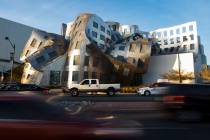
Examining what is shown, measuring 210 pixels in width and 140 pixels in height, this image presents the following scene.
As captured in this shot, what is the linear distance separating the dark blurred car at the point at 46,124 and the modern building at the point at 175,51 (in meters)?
75.3

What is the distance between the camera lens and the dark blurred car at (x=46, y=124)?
19.8 ft

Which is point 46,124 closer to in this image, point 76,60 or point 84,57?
point 84,57

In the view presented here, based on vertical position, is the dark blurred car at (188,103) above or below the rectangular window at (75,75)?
below

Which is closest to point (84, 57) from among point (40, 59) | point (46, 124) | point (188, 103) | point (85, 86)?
point (40, 59)

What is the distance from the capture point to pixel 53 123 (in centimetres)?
613

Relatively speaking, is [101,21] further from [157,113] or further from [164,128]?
[164,128]

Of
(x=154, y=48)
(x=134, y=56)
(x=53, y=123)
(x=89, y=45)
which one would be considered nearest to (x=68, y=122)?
(x=53, y=123)

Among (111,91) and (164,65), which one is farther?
(164,65)

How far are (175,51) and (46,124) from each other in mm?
107744

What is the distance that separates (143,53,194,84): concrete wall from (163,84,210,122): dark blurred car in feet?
241

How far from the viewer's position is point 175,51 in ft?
365

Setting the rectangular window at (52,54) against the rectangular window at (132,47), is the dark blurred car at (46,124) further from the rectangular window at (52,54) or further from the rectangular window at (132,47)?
the rectangular window at (132,47)

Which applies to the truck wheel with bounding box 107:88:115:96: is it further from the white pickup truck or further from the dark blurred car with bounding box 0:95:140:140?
the dark blurred car with bounding box 0:95:140:140

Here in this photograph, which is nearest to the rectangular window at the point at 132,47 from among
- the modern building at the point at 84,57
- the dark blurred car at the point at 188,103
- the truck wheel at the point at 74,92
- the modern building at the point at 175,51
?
the modern building at the point at 84,57
